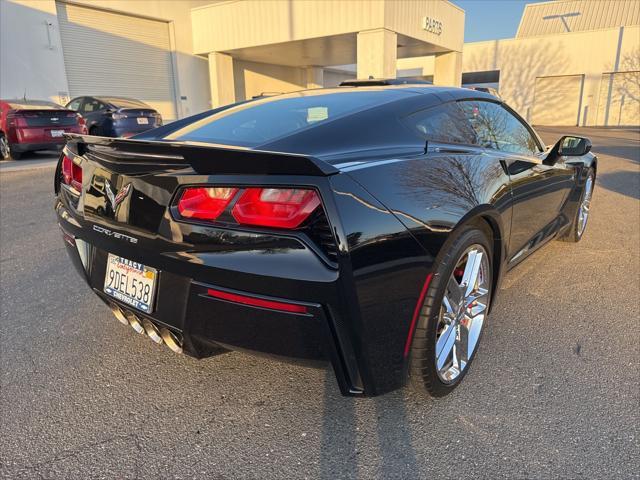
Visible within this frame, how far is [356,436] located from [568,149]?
2654mm

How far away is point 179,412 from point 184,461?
32cm

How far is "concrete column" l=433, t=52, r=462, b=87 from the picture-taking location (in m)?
24.1

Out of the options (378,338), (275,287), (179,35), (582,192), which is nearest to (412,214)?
(378,338)

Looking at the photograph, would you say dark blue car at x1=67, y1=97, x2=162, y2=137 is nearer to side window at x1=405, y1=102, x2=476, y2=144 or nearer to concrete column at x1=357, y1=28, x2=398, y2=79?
concrete column at x1=357, y1=28, x2=398, y2=79

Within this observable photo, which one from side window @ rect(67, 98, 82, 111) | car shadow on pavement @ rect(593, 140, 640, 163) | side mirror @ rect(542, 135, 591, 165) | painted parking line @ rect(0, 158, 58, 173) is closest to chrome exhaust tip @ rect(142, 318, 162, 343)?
side mirror @ rect(542, 135, 591, 165)

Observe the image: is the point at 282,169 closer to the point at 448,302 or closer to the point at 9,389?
the point at 448,302

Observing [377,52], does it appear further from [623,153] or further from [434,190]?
[434,190]

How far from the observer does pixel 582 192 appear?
4355mm

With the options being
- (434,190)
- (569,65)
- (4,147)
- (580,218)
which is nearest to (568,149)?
(580,218)

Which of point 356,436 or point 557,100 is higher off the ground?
point 557,100

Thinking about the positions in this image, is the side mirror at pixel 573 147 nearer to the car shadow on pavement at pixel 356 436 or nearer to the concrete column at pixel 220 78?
the car shadow on pavement at pixel 356 436

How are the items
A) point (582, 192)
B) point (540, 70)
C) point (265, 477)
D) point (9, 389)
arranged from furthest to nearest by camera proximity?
point (540, 70), point (582, 192), point (9, 389), point (265, 477)

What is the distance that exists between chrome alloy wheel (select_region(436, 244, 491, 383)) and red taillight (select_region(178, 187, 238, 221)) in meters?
1.07

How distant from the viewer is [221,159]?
1707 millimetres
